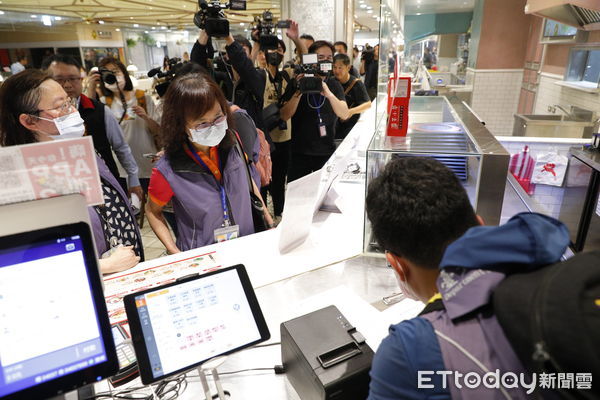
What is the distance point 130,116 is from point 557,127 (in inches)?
172

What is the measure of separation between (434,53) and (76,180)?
19052mm

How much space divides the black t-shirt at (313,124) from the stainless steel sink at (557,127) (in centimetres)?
242

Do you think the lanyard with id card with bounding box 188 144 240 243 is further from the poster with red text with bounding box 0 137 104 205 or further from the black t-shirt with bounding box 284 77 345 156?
the black t-shirt with bounding box 284 77 345 156

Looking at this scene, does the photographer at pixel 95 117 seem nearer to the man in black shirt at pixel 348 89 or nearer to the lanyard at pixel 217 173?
the lanyard at pixel 217 173

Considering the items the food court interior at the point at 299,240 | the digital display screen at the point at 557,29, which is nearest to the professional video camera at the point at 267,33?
the food court interior at the point at 299,240

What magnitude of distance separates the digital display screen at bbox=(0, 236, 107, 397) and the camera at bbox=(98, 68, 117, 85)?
2869 millimetres

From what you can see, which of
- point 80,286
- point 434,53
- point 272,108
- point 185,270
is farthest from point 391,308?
point 434,53

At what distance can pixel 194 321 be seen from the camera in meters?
0.86

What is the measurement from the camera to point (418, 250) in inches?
31.0

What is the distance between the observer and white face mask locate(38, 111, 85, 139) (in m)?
1.59

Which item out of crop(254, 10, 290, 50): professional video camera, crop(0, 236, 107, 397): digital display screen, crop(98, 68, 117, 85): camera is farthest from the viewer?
crop(254, 10, 290, 50): professional video camera

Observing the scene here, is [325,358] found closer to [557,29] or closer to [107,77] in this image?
[107,77]

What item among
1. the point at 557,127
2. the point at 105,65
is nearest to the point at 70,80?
the point at 105,65

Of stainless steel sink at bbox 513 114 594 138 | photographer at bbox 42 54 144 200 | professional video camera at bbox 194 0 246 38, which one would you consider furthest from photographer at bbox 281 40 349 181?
stainless steel sink at bbox 513 114 594 138
